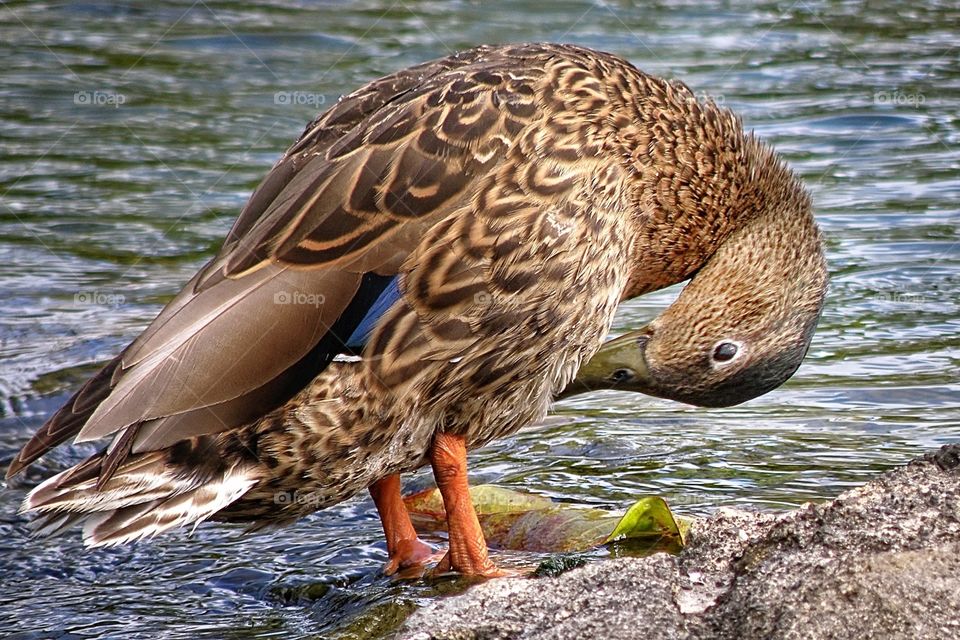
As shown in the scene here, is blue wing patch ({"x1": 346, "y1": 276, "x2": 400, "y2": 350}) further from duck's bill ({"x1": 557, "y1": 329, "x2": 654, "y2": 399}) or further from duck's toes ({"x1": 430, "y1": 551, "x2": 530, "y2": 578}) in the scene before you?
duck's bill ({"x1": 557, "y1": 329, "x2": 654, "y2": 399})

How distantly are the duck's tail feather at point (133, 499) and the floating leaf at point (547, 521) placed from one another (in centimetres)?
119

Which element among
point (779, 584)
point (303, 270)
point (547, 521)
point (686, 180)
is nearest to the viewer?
point (779, 584)

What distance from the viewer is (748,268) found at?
18.6 feet

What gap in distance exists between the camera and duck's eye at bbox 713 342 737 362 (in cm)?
562

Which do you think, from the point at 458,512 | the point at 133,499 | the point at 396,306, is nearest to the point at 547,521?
the point at 458,512

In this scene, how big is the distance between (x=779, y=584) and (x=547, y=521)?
80.6 inches

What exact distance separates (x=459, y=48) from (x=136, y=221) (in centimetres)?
351

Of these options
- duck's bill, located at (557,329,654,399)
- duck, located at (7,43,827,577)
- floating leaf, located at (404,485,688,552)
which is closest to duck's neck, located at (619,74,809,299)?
duck, located at (7,43,827,577)

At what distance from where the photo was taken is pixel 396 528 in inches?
216

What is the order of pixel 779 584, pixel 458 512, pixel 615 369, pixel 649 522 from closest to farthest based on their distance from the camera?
pixel 779 584
pixel 649 522
pixel 458 512
pixel 615 369

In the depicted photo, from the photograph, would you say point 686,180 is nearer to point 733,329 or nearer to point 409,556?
point 733,329

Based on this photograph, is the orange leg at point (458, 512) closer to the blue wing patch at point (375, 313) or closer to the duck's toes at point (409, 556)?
the duck's toes at point (409, 556)

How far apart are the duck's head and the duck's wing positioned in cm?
108

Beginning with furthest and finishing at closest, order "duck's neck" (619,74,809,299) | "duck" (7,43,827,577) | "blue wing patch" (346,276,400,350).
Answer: "duck's neck" (619,74,809,299) < "blue wing patch" (346,276,400,350) < "duck" (7,43,827,577)
